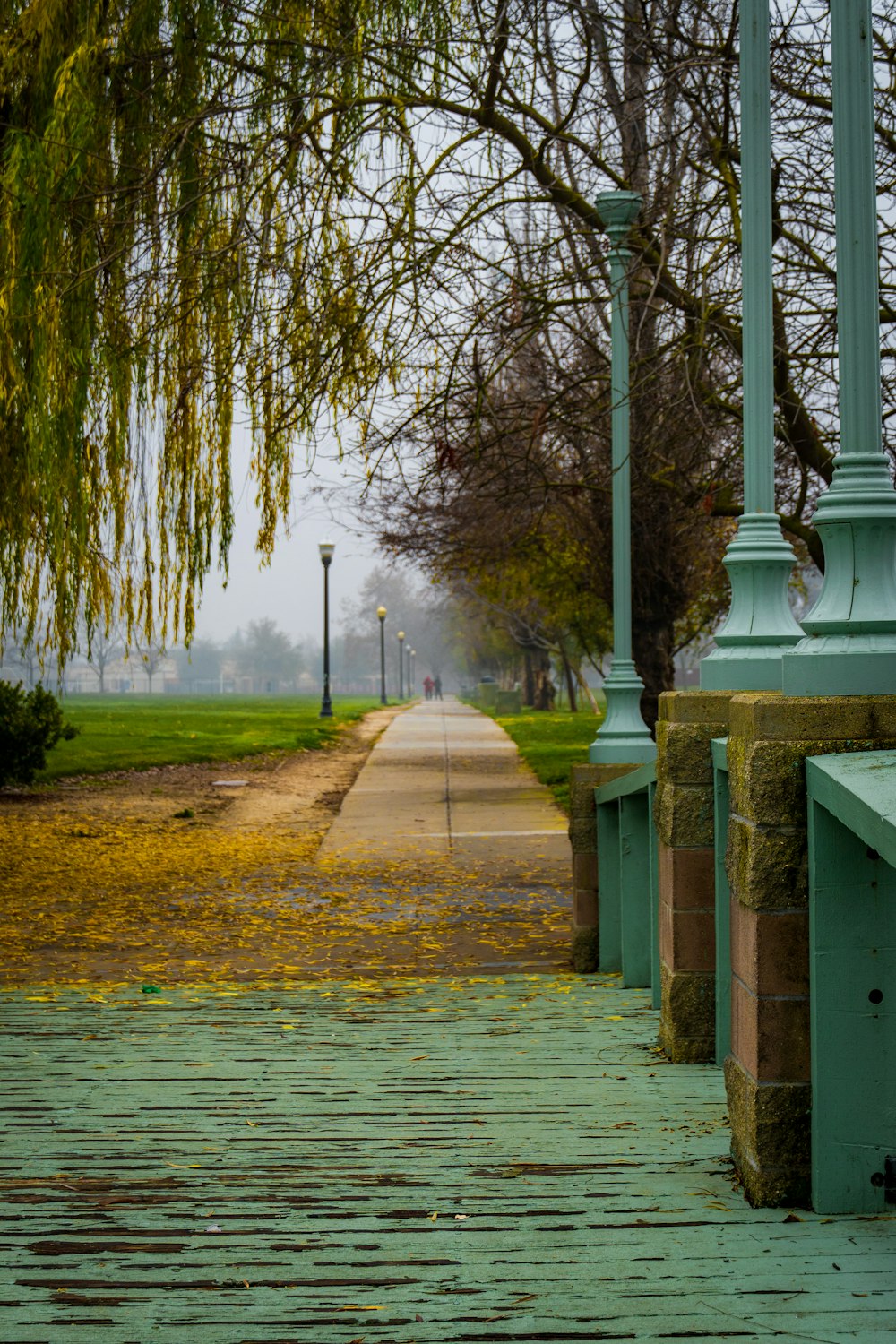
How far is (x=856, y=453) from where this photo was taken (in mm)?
3539

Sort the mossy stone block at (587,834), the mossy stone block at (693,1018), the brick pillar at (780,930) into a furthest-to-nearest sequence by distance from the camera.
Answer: the mossy stone block at (587,834) < the mossy stone block at (693,1018) < the brick pillar at (780,930)

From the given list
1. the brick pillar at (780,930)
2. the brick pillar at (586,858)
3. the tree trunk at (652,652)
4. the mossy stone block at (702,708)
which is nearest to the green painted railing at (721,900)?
the mossy stone block at (702,708)

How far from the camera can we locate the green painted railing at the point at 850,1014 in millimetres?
3352

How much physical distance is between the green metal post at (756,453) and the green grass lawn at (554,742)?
824cm

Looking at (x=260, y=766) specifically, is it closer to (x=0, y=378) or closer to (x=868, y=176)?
(x=0, y=378)

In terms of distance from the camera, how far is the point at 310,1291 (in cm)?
296

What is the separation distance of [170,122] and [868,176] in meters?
5.72

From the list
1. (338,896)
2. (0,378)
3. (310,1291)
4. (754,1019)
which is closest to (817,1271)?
(754,1019)

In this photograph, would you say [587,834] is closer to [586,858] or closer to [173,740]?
[586,858]

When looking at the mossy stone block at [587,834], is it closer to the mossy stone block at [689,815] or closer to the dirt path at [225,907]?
the dirt path at [225,907]

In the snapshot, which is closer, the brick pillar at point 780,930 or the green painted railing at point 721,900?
the brick pillar at point 780,930

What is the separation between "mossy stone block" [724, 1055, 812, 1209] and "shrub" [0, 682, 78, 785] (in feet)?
48.8

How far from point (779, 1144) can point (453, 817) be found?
12256mm

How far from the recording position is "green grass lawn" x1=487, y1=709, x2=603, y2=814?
20.5 metres
